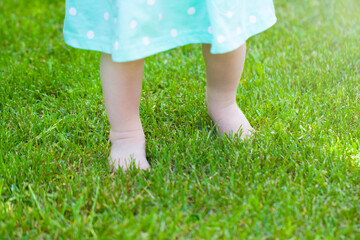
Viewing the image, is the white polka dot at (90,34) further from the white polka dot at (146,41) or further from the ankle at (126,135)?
the ankle at (126,135)

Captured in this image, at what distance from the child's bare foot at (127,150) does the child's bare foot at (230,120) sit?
0.93 feet

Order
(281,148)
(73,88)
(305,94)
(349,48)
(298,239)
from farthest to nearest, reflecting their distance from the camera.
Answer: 1. (349,48)
2. (73,88)
3. (305,94)
4. (281,148)
5. (298,239)

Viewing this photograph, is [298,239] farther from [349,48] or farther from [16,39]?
[16,39]

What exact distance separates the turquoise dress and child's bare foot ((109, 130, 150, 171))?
32cm

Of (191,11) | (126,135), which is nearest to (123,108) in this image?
(126,135)

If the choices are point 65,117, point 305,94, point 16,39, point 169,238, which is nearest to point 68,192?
point 169,238

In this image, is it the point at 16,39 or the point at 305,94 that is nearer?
the point at 305,94

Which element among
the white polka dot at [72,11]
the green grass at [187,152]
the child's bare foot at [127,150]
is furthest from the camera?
the child's bare foot at [127,150]

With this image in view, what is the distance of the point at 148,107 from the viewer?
165 cm

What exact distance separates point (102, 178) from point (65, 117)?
43cm

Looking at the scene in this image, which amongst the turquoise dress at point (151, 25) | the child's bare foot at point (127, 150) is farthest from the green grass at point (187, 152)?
the turquoise dress at point (151, 25)

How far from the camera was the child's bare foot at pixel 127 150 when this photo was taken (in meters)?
1.30

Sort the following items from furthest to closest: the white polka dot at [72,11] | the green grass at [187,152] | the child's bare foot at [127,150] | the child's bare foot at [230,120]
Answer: the child's bare foot at [230,120] → the child's bare foot at [127,150] → the white polka dot at [72,11] → the green grass at [187,152]

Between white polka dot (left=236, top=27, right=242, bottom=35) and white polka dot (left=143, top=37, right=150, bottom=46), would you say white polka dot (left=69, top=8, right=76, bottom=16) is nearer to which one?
white polka dot (left=143, top=37, right=150, bottom=46)
